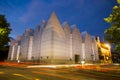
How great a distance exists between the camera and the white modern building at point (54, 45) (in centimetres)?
4606

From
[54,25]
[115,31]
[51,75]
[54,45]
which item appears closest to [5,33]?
[51,75]

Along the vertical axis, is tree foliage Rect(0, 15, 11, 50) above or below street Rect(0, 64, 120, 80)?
above

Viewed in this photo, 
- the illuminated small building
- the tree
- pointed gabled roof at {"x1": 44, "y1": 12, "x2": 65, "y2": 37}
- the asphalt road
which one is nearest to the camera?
the asphalt road

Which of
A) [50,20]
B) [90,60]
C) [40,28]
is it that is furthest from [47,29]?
[90,60]

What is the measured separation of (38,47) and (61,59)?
11.7 meters

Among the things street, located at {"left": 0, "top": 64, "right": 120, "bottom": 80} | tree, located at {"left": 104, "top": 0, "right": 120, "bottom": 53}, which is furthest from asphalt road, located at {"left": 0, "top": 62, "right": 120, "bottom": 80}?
tree, located at {"left": 104, "top": 0, "right": 120, "bottom": 53}

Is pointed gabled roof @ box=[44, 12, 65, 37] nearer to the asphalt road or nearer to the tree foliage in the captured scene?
the tree foliage

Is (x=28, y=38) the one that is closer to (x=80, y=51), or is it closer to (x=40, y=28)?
(x=40, y=28)

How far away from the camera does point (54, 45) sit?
45.2 metres

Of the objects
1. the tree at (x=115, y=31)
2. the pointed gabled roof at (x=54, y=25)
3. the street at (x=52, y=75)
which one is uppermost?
the pointed gabled roof at (x=54, y=25)

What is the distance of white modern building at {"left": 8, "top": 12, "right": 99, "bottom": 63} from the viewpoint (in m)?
46.1

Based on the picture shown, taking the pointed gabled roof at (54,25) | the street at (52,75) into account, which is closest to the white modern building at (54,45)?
the pointed gabled roof at (54,25)

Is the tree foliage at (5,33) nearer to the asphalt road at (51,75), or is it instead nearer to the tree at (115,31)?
the asphalt road at (51,75)

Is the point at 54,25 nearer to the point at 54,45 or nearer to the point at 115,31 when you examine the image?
the point at 54,45
